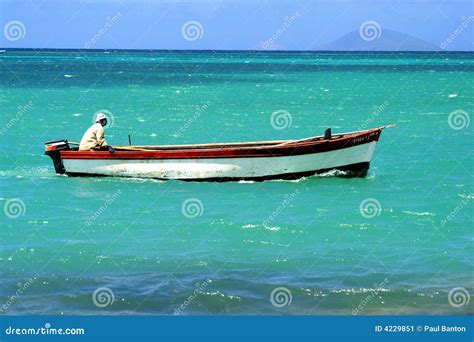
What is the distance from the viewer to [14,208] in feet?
61.9

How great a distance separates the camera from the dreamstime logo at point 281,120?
38309 mm

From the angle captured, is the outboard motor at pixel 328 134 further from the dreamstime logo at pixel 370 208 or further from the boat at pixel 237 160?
the dreamstime logo at pixel 370 208

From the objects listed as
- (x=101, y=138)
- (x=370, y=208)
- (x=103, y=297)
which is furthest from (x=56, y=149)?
(x=103, y=297)

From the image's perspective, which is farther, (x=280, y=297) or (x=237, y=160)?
(x=237, y=160)

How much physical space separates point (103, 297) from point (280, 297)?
2719mm

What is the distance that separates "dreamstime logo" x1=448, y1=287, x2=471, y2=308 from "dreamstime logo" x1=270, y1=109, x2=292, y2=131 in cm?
2463

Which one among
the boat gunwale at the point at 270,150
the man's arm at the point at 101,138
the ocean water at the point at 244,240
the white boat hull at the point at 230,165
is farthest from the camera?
the man's arm at the point at 101,138

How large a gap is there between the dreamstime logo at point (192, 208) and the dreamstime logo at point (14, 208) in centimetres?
365

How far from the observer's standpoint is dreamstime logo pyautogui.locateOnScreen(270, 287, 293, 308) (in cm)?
1208

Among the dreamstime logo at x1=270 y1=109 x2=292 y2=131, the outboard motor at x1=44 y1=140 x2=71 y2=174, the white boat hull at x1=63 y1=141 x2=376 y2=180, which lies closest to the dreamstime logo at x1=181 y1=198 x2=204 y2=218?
the white boat hull at x1=63 y1=141 x2=376 y2=180

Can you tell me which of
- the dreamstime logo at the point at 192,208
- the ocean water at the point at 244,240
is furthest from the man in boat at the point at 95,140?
the dreamstime logo at the point at 192,208

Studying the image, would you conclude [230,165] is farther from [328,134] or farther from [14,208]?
[14,208]

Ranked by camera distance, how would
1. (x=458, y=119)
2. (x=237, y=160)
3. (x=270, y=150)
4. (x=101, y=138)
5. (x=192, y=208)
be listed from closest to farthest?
(x=192, y=208)
(x=270, y=150)
(x=237, y=160)
(x=101, y=138)
(x=458, y=119)

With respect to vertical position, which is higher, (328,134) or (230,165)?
(328,134)
